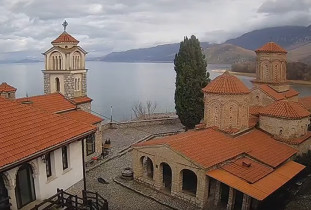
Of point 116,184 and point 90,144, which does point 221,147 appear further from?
point 90,144

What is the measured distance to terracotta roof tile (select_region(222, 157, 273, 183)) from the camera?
14.9 m

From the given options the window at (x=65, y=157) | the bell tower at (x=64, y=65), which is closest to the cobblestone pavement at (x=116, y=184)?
the window at (x=65, y=157)

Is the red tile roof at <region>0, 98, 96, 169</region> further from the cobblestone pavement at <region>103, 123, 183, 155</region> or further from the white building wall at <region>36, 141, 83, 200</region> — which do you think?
the cobblestone pavement at <region>103, 123, 183, 155</region>

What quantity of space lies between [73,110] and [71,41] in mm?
5443

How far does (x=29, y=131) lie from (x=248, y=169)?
10.6 m

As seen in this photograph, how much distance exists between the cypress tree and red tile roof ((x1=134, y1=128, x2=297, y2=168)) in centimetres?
815

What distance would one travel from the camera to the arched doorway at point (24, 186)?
32.0 ft

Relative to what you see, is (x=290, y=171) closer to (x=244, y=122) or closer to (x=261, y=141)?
(x=261, y=141)

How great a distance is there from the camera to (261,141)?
19250mm

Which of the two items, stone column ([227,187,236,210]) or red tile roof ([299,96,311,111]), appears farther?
red tile roof ([299,96,311,111])

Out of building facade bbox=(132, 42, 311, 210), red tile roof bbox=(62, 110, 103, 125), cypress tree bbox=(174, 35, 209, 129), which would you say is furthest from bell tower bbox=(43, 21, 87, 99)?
cypress tree bbox=(174, 35, 209, 129)

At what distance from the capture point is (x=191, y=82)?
90.0ft

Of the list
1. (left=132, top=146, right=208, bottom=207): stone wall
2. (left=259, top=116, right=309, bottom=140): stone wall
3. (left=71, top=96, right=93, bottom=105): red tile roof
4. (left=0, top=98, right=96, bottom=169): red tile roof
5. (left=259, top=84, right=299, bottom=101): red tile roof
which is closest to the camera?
(left=0, top=98, right=96, bottom=169): red tile roof

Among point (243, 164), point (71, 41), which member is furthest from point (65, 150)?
point (71, 41)
